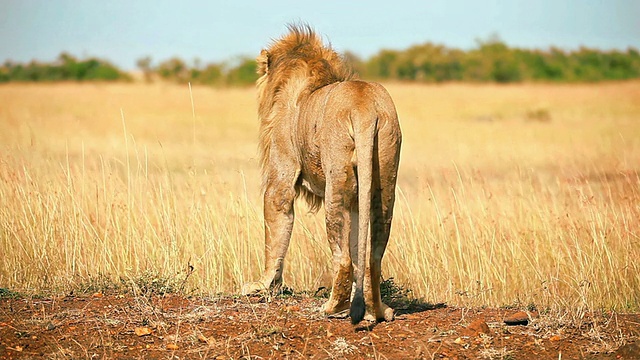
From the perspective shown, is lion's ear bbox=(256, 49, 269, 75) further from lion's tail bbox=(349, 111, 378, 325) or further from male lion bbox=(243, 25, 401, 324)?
lion's tail bbox=(349, 111, 378, 325)

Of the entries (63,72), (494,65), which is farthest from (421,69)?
(63,72)

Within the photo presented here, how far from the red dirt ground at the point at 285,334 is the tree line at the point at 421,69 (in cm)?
4443

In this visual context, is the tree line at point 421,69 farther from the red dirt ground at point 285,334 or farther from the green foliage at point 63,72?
the red dirt ground at point 285,334

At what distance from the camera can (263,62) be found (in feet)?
25.6

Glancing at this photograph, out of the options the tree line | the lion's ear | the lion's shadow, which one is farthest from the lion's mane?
the tree line

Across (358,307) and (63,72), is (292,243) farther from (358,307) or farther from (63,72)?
(63,72)

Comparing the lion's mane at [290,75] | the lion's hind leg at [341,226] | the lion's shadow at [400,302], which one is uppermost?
the lion's mane at [290,75]

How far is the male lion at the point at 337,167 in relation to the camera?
5.92m

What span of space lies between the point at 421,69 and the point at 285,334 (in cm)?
5217

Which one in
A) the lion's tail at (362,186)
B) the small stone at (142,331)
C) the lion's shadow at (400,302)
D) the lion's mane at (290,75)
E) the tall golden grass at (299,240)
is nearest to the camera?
the lion's tail at (362,186)

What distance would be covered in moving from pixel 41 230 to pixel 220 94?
32060mm

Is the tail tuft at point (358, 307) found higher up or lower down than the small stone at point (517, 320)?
higher up

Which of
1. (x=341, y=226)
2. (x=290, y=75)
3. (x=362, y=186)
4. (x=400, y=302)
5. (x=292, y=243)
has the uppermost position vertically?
(x=290, y=75)

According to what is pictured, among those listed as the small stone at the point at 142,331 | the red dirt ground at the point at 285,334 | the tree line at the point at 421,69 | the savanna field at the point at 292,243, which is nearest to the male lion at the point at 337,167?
the red dirt ground at the point at 285,334
